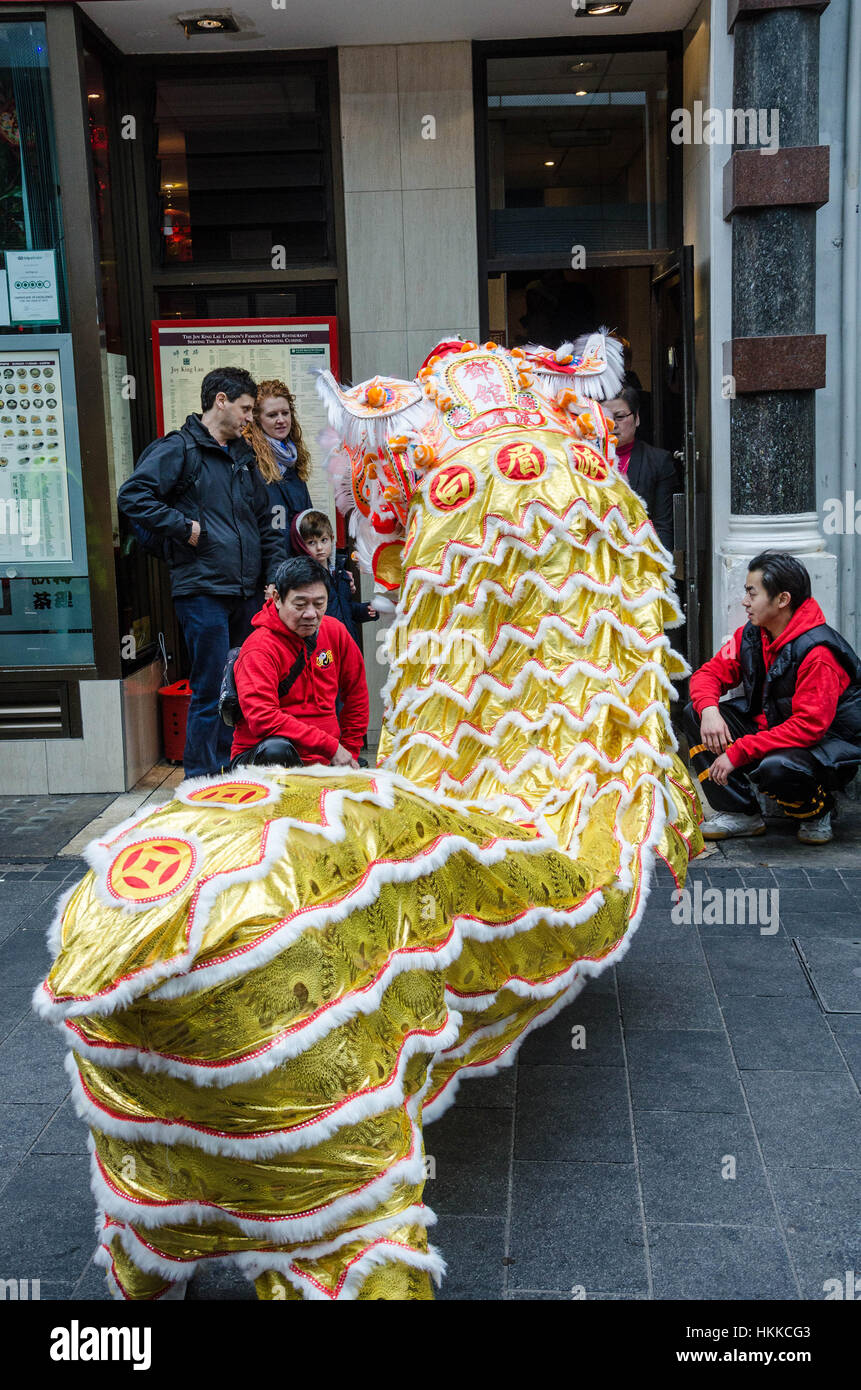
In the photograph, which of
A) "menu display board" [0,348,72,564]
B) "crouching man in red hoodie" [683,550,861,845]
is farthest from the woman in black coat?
"crouching man in red hoodie" [683,550,861,845]

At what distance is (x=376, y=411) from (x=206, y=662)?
2.53 meters

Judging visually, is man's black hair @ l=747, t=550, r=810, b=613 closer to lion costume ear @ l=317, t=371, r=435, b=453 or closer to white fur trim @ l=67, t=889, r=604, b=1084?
lion costume ear @ l=317, t=371, r=435, b=453

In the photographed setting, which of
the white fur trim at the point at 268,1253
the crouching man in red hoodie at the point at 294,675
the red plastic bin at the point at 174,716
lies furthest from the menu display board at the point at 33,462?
the white fur trim at the point at 268,1253

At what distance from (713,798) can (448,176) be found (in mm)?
3603

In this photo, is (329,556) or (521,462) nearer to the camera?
(521,462)

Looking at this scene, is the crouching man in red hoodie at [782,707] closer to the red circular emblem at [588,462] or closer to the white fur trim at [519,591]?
the red circular emblem at [588,462]

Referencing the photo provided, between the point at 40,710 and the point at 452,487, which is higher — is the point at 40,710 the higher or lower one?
the lower one

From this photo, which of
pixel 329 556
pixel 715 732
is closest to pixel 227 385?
pixel 329 556

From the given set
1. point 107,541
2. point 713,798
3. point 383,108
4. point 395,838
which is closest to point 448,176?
point 383,108

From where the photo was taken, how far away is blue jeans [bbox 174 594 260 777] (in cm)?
605

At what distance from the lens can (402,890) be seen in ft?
7.77

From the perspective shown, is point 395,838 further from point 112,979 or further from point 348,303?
point 348,303

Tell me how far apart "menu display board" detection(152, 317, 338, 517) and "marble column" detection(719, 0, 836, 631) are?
2.22 meters

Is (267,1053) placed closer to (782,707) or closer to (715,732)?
(715,732)
